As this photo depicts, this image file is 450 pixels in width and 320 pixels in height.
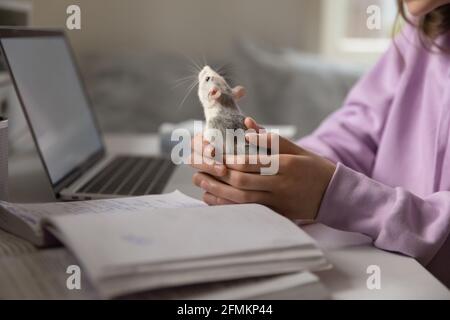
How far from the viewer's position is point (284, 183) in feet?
1.72

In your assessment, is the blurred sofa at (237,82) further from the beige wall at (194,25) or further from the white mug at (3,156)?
the white mug at (3,156)

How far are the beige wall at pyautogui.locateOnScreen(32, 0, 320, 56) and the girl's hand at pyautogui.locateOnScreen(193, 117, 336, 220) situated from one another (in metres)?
1.15

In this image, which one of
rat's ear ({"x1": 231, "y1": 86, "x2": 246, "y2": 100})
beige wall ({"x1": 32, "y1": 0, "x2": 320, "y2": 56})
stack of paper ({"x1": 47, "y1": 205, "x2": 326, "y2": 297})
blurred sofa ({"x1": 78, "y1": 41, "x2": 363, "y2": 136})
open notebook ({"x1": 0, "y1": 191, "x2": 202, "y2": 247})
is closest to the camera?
stack of paper ({"x1": 47, "y1": 205, "x2": 326, "y2": 297})

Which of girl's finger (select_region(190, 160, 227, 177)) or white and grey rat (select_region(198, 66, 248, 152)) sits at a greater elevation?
white and grey rat (select_region(198, 66, 248, 152))

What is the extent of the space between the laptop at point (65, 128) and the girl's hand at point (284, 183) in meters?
0.21

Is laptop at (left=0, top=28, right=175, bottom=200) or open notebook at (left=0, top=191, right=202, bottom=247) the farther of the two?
laptop at (left=0, top=28, right=175, bottom=200)

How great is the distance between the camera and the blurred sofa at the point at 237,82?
1.52m

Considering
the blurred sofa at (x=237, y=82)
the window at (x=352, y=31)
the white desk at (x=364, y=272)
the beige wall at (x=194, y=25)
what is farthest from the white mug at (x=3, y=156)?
the window at (x=352, y=31)

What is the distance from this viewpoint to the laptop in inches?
27.4

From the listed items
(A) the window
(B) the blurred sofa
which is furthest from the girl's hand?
(A) the window

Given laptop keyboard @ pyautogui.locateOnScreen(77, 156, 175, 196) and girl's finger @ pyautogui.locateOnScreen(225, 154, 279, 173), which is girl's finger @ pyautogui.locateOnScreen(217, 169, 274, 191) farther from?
laptop keyboard @ pyautogui.locateOnScreen(77, 156, 175, 196)

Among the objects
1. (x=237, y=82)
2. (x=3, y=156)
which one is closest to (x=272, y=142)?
(x=3, y=156)

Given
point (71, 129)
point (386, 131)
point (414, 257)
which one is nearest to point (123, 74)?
point (71, 129)
